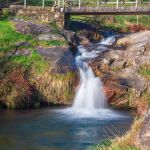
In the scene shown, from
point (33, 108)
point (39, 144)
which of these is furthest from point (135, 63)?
point (39, 144)

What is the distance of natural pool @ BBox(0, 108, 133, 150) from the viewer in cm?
2239

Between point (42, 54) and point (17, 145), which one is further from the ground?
point (42, 54)

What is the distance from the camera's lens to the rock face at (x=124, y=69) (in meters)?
31.4

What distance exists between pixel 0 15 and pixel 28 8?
236 cm

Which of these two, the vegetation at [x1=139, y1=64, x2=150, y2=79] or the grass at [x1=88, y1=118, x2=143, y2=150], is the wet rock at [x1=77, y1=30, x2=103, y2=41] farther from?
the grass at [x1=88, y1=118, x2=143, y2=150]

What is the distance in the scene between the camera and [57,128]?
997 inches

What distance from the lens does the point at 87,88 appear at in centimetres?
3209

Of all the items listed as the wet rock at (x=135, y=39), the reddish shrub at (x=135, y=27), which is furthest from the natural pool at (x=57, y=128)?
the reddish shrub at (x=135, y=27)

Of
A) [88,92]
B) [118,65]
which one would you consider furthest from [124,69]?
[88,92]

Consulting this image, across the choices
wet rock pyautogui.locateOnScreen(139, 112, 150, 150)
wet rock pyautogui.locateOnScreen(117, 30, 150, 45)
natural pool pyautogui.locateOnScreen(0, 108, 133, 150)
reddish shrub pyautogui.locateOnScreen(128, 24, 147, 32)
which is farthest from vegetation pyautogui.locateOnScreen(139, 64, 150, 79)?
reddish shrub pyautogui.locateOnScreen(128, 24, 147, 32)

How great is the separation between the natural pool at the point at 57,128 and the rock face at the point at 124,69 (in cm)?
168

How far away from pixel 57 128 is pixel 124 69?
1015cm

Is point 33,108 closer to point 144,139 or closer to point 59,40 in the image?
point 59,40

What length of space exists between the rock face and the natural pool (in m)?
1.68
